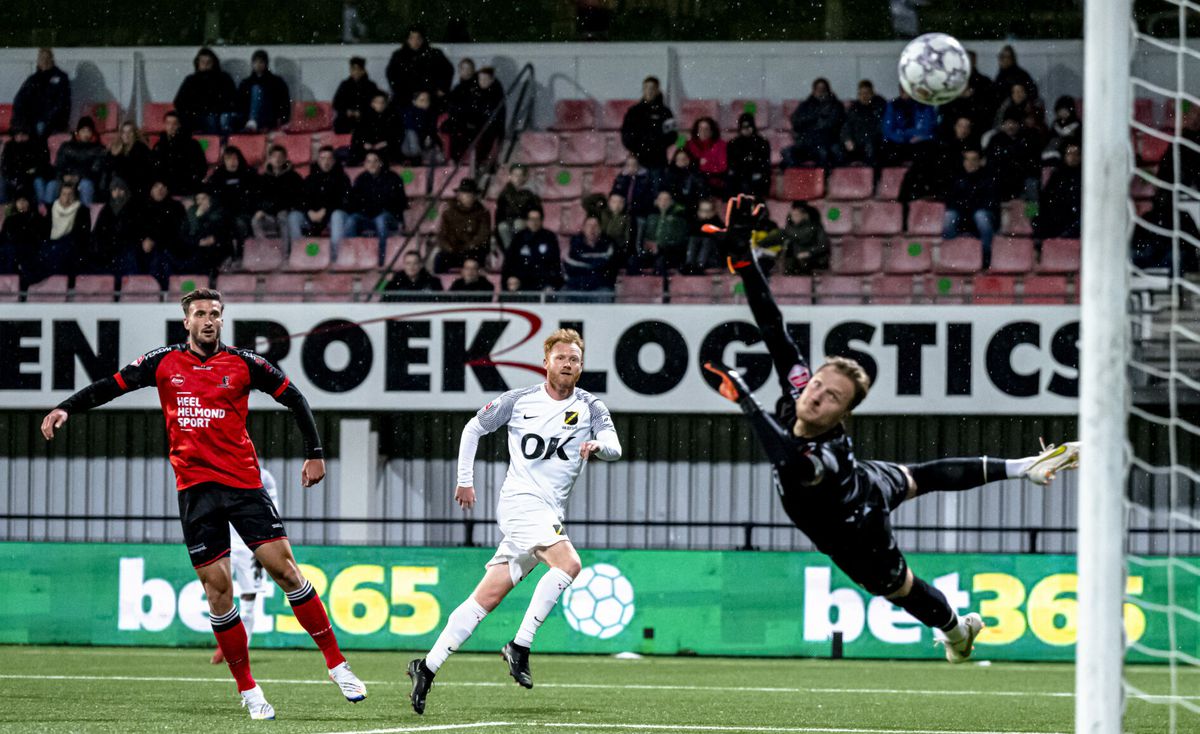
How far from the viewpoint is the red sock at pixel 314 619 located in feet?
26.5

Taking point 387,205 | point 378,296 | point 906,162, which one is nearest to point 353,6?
point 387,205

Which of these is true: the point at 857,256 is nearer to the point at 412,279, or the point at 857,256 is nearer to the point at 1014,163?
the point at 1014,163

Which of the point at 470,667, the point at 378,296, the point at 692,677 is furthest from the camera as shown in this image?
the point at 378,296

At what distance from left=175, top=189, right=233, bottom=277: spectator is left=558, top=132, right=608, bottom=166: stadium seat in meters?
3.76

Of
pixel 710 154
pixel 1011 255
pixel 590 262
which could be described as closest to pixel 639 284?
pixel 590 262

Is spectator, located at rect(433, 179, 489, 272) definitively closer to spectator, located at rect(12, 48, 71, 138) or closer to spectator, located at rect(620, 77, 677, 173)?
spectator, located at rect(620, 77, 677, 173)

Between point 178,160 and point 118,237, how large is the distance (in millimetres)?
1200

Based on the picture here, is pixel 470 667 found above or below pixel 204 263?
below

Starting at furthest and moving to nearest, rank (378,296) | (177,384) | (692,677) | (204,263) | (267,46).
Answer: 1. (267,46)
2. (204,263)
3. (378,296)
4. (692,677)
5. (177,384)

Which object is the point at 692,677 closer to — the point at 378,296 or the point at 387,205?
the point at 378,296

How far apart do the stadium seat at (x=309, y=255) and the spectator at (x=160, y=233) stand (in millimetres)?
1167

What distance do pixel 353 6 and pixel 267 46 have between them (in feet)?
3.80

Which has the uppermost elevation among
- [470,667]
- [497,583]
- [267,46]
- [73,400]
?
[267,46]

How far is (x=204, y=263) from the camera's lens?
16.8 metres
